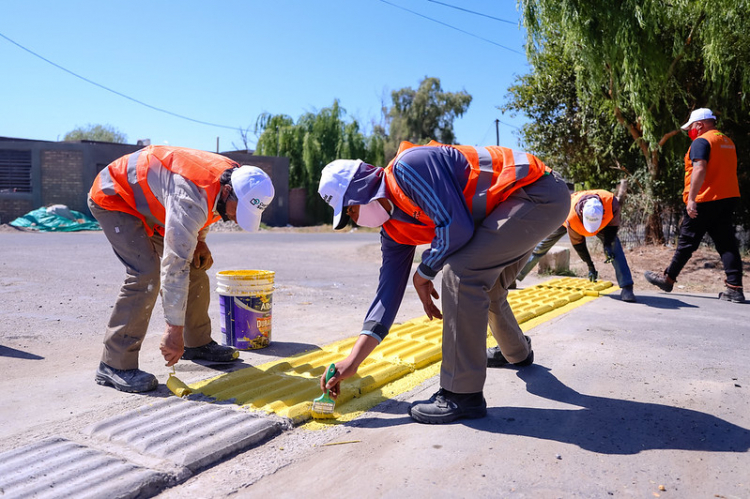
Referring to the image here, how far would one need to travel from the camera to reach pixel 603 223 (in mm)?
6711

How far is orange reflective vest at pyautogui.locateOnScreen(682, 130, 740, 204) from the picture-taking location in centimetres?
661

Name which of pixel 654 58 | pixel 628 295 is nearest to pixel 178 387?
pixel 628 295

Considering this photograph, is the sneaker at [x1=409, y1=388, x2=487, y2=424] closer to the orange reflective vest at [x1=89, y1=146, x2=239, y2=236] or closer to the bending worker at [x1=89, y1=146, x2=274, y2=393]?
the bending worker at [x1=89, y1=146, x2=274, y2=393]

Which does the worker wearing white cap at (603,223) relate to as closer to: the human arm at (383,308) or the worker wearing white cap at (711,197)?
the worker wearing white cap at (711,197)

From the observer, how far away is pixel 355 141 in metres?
33.7

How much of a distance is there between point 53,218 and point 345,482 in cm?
2469

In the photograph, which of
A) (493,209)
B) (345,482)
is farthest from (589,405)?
(345,482)

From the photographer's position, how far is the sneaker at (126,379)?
349cm

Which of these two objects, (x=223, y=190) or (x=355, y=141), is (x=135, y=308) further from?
(x=355, y=141)

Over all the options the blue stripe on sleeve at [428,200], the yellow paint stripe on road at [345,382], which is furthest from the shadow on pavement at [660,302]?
the blue stripe on sleeve at [428,200]

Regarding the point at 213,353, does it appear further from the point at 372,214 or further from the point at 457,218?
the point at 457,218

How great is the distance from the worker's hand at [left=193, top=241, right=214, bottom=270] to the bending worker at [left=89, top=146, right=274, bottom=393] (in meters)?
0.26

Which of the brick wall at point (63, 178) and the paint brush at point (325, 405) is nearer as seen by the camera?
the paint brush at point (325, 405)

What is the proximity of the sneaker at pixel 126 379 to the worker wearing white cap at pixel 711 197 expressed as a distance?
5.87m
